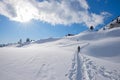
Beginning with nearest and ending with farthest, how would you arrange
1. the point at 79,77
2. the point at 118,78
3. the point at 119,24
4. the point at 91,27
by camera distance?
the point at 79,77
the point at 118,78
the point at 119,24
the point at 91,27

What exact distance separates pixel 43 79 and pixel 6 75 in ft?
8.77

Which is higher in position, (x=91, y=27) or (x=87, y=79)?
(x=91, y=27)

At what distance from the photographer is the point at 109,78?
33.8ft

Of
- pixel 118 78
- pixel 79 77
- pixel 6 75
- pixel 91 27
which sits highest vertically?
pixel 91 27

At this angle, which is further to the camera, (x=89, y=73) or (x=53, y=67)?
(x=53, y=67)

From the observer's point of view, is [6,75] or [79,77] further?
[79,77]

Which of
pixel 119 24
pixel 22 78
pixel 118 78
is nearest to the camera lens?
pixel 22 78

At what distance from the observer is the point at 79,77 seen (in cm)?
926

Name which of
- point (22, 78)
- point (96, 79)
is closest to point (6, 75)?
point (22, 78)

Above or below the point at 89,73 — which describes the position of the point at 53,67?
above

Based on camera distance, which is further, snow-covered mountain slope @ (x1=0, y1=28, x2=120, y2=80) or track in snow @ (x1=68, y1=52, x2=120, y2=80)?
track in snow @ (x1=68, y1=52, x2=120, y2=80)

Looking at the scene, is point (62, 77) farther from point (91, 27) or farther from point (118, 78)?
point (91, 27)

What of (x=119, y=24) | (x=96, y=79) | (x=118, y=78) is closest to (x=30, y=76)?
(x=96, y=79)

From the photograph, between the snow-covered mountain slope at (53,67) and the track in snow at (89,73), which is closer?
the snow-covered mountain slope at (53,67)
